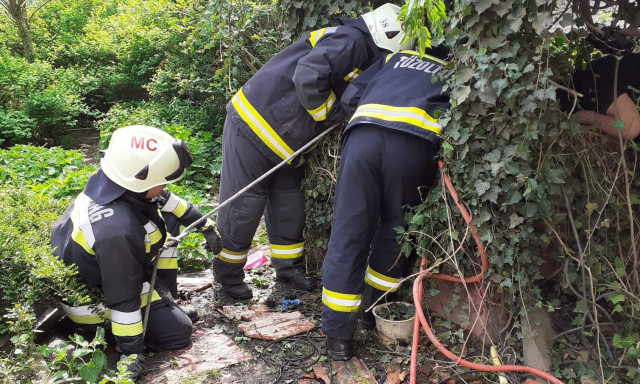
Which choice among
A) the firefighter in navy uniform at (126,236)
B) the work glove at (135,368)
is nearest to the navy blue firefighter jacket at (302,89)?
the firefighter in navy uniform at (126,236)

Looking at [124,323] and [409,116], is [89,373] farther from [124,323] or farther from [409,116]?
[409,116]

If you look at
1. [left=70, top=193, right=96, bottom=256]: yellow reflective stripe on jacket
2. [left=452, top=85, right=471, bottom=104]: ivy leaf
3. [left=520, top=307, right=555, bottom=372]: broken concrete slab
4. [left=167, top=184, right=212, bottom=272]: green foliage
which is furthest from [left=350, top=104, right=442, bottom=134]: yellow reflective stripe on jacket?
[left=167, top=184, right=212, bottom=272]: green foliage

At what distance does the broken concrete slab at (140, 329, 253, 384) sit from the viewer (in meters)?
3.32

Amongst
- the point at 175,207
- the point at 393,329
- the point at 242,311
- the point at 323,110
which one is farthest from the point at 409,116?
the point at 242,311

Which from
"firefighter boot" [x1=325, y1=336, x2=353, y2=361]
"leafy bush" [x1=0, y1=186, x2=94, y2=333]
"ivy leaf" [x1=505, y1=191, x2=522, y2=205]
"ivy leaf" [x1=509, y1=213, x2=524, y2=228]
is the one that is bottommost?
"firefighter boot" [x1=325, y1=336, x2=353, y2=361]

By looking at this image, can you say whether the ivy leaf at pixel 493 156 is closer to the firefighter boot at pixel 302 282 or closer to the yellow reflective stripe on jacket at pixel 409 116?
the yellow reflective stripe on jacket at pixel 409 116

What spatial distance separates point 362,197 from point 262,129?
1.02m

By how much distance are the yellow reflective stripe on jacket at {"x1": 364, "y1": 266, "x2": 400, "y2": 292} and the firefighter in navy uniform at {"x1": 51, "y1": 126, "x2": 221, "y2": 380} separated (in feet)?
4.24

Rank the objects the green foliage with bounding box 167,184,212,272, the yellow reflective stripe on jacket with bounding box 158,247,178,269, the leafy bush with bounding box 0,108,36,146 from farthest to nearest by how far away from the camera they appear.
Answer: the leafy bush with bounding box 0,108,36,146 < the green foliage with bounding box 167,184,212,272 < the yellow reflective stripe on jacket with bounding box 158,247,178,269

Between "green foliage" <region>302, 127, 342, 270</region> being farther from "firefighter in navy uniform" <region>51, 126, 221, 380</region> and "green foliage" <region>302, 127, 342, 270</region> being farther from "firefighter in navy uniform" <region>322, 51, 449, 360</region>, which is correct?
"firefighter in navy uniform" <region>51, 126, 221, 380</region>

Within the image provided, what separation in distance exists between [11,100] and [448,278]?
834 centimetres

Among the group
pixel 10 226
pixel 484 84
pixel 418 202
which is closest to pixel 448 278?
pixel 418 202

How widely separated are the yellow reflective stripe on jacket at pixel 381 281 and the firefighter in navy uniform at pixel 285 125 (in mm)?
Result: 847

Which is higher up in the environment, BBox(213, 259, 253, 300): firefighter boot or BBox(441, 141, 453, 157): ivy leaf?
BBox(441, 141, 453, 157): ivy leaf
